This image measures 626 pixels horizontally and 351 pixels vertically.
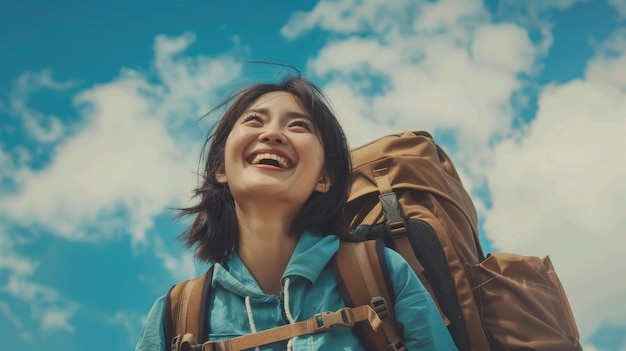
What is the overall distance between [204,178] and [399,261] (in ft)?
3.82

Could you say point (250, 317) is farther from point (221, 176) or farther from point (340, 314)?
point (221, 176)

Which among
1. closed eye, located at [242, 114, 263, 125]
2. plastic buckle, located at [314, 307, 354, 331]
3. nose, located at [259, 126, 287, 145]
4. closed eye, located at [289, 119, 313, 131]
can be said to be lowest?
plastic buckle, located at [314, 307, 354, 331]

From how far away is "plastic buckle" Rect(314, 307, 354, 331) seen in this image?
8.34ft

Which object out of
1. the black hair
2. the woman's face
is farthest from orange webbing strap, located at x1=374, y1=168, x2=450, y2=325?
the woman's face

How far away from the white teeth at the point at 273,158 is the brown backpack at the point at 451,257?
91cm

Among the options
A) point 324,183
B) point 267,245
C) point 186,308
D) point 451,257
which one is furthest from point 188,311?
point 451,257

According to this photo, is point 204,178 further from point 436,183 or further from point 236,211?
point 436,183

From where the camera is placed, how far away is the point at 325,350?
2553 mm

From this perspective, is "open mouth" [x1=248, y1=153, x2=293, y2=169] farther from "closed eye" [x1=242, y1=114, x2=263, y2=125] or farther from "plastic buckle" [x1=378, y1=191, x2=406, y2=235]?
"plastic buckle" [x1=378, y1=191, x2=406, y2=235]

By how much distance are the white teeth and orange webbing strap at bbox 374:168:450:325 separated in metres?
0.95

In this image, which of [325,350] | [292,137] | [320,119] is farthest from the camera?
[320,119]

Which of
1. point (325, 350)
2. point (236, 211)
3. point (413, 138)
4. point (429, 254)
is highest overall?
point (413, 138)

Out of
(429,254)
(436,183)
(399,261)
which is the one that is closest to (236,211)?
(399,261)

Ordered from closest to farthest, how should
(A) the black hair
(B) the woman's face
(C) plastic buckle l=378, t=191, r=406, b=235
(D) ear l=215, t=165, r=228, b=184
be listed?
(B) the woman's face, (A) the black hair, (D) ear l=215, t=165, r=228, b=184, (C) plastic buckle l=378, t=191, r=406, b=235
